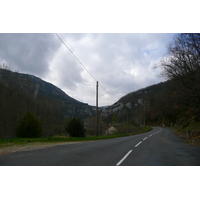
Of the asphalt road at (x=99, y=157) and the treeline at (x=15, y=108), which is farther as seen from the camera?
the treeline at (x=15, y=108)


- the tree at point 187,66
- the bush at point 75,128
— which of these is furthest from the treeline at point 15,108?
the tree at point 187,66

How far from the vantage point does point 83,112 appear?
12594 centimetres

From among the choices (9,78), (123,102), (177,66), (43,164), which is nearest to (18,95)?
(9,78)

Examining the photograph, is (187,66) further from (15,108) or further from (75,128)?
(15,108)

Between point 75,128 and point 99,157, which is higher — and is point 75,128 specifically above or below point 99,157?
above

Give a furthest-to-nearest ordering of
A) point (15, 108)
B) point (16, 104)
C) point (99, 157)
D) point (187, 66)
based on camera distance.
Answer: point (16, 104)
point (15, 108)
point (187, 66)
point (99, 157)

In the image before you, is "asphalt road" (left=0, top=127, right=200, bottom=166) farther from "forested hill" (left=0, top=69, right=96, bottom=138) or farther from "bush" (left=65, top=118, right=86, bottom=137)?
"forested hill" (left=0, top=69, right=96, bottom=138)

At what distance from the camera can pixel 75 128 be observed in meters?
25.2

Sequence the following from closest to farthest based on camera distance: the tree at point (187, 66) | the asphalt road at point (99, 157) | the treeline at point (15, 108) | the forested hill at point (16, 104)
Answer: the asphalt road at point (99, 157), the tree at point (187, 66), the treeline at point (15, 108), the forested hill at point (16, 104)

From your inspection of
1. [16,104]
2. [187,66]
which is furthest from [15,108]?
[187,66]

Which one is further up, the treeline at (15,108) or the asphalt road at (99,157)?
the treeline at (15,108)

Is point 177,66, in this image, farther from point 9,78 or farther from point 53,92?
point 53,92

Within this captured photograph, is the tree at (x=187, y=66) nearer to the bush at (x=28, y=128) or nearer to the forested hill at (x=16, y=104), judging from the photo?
the bush at (x=28, y=128)

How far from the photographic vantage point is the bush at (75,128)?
2515 centimetres
